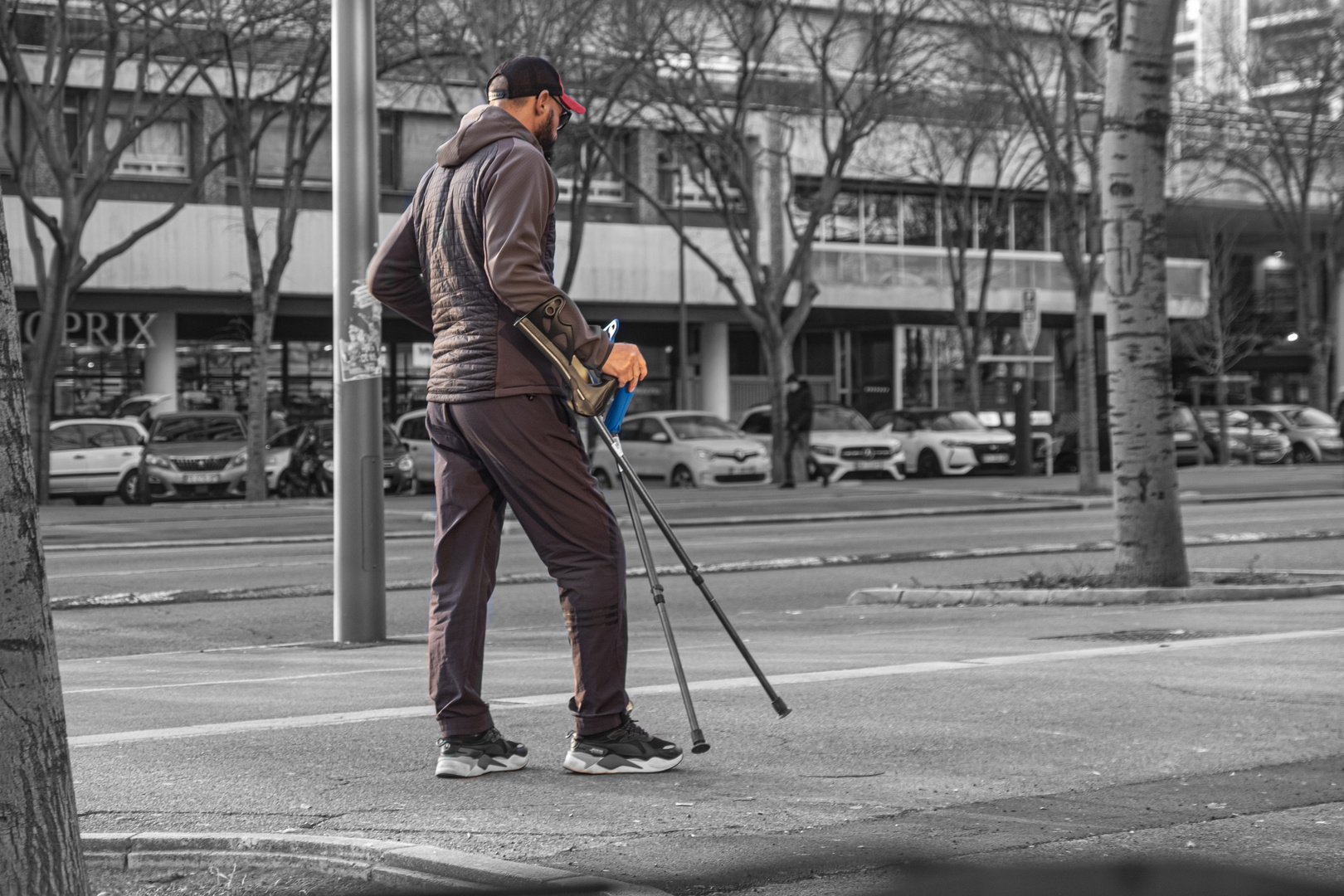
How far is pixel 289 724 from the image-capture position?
5.95 m

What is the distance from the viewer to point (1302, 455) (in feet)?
139

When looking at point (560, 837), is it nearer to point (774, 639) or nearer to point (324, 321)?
point (774, 639)

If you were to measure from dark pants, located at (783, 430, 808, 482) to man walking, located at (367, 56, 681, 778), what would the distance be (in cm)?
2547

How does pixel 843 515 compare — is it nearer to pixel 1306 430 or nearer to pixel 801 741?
pixel 801 741

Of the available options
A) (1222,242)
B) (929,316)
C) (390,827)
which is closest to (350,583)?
(390,827)

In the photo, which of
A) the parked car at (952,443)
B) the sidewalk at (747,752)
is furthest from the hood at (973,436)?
the sidewalk at (747,752)

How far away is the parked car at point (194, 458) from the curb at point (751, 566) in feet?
50.6

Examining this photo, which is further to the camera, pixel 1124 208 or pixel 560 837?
pixel 1124 208

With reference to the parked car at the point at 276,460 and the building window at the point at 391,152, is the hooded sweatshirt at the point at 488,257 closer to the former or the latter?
the parked car at the point at 276,460

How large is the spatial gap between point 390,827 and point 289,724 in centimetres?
183

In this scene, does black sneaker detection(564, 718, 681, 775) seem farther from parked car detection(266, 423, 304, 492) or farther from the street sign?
parked car detection(266, 423, 304, 492)

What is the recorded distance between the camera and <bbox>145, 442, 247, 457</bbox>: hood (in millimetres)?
28578

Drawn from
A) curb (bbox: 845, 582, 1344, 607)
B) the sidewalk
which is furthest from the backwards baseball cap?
curb (bbox: 845, 582, 1344, 607)

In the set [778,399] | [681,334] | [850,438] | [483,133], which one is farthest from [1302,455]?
[483,133]
